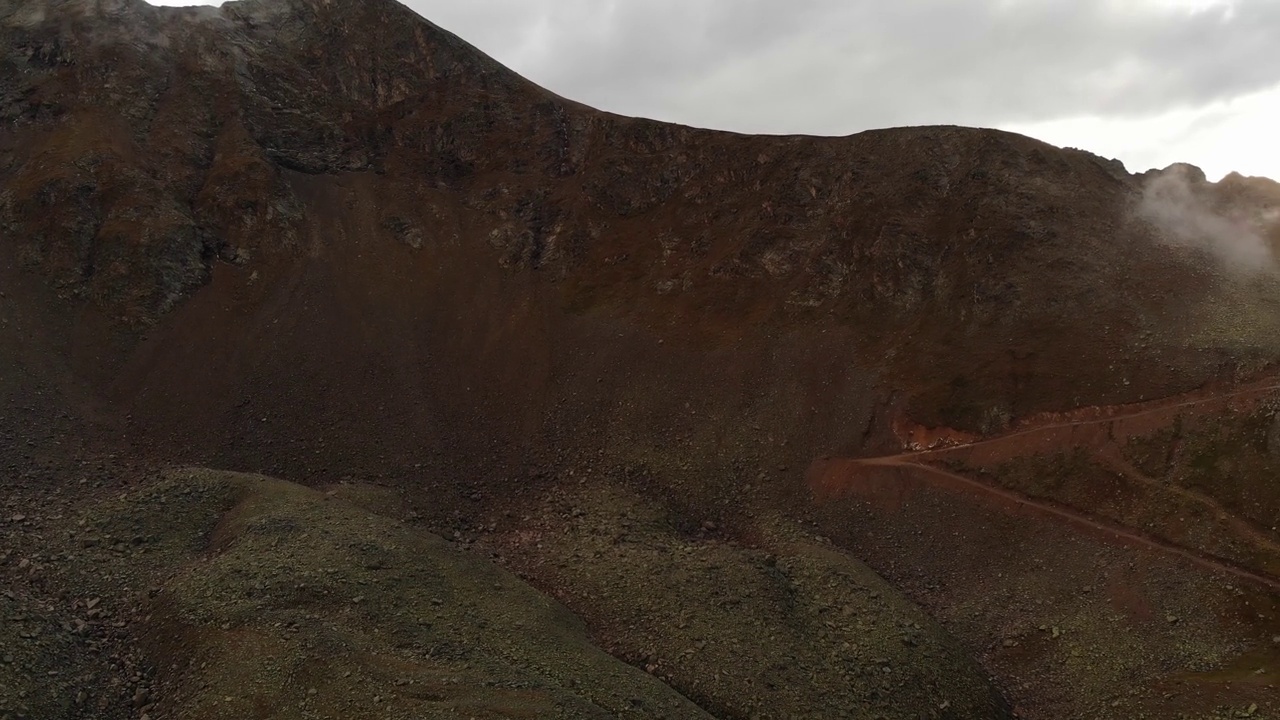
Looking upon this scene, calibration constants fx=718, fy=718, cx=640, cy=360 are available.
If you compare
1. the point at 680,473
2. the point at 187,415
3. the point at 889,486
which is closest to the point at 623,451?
the point at 680,473

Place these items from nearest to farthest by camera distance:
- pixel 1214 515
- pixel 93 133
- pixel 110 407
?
pixel 1214 515
pixel 110 407
pixel 93 133

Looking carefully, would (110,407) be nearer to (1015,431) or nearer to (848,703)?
(848,703)

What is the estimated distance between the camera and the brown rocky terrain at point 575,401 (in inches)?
1040

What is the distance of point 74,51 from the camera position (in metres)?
58.5

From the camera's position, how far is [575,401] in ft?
Result: 153

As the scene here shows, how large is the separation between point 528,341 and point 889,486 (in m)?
26.0

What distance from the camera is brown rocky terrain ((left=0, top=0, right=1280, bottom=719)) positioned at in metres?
26.4

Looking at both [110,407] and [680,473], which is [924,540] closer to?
[680,473]

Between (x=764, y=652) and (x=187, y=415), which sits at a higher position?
(x=187, y=415)

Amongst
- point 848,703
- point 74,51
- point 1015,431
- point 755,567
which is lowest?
point 848,703

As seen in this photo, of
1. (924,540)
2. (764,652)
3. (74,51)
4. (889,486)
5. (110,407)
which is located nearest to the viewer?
(764,652)

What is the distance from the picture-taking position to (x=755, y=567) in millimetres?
33219

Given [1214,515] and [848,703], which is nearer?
[848,703]

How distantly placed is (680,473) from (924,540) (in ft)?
43.5
